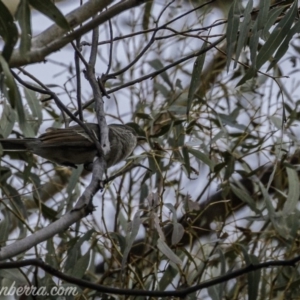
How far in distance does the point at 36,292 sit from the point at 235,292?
1.01 m

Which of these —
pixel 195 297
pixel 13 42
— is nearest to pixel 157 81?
pixel 195 297

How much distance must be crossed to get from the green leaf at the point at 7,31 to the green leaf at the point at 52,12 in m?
0.09

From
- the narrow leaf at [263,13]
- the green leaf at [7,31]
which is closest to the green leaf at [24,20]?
the green leaf at [7,31]

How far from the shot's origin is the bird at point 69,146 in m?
2.90

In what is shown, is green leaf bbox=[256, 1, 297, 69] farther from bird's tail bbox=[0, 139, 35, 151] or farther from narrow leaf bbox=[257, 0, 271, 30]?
bird's tail bbox=[0, 139, 35, 151]

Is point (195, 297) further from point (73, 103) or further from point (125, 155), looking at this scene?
point (73, 103)

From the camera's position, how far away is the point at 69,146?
9.61 feet

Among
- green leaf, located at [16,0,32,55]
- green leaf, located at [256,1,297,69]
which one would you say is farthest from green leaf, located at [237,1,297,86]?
green leaf, located at [16,0,32,55]

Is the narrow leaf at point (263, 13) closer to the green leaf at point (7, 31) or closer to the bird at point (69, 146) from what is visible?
the bird at point (69, 146)

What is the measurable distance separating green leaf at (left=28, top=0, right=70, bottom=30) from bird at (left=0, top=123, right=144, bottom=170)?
0.88 m

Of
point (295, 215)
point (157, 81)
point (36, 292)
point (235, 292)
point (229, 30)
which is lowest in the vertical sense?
point (36, 292)

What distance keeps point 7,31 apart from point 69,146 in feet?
3.35

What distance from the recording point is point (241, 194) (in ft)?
11.2

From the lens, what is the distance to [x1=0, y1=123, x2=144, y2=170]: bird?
2.90 meters
